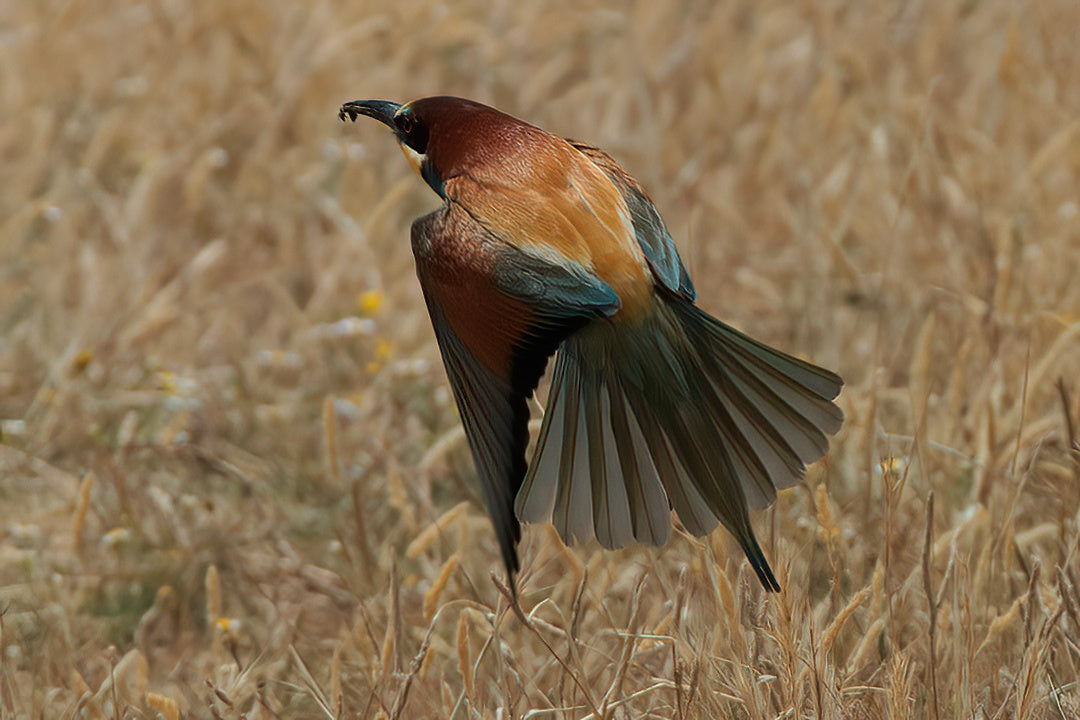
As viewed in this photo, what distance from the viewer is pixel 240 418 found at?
3381mm

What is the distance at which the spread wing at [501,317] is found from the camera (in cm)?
200

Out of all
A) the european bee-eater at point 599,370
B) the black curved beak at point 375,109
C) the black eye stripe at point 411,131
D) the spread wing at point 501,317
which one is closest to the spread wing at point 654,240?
the european bee-eater at point 599,370

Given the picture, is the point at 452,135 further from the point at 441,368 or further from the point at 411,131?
the point at 441,368

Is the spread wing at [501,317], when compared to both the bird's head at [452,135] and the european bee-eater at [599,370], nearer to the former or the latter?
the european bee-eater at [599,370]

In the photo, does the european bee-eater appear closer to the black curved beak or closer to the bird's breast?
the bird's breast

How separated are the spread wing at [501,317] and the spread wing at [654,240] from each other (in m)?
0.12

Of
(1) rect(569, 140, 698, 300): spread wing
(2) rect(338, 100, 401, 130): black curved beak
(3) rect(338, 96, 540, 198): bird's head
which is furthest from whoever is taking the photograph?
(2) rect(338, 100, 401, 130): black curved beak

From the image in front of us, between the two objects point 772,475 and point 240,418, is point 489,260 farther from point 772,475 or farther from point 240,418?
point 240,418

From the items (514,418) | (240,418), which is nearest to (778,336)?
(240,418)

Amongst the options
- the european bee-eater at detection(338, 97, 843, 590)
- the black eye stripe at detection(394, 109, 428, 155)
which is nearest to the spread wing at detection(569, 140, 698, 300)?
the european bee-eater at detection(338, 97, 843, 590)

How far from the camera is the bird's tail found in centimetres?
209

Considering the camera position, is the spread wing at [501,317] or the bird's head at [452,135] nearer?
the spread wing at [501,317]

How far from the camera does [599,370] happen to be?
2.18m

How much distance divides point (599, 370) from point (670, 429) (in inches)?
5.4
